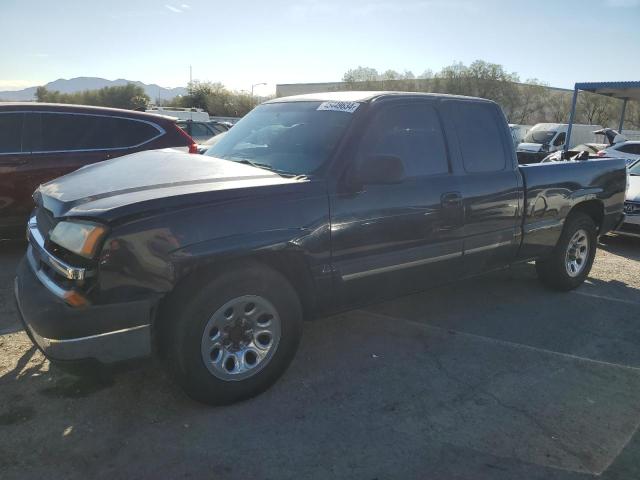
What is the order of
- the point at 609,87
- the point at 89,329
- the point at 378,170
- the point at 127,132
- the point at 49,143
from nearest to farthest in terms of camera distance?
the point at 89,329, the point at 378,170, the point at 49,143, the point at 127,132, the point at 609,87

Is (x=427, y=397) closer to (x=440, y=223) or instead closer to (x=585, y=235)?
(x=440, y=223)

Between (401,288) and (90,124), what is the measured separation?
464 centimetres

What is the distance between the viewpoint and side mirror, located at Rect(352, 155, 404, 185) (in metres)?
3.28

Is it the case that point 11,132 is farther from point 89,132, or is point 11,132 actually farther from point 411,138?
point 411,138

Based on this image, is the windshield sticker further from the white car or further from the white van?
the white van

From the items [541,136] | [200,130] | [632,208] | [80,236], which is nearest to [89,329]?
[80,236]

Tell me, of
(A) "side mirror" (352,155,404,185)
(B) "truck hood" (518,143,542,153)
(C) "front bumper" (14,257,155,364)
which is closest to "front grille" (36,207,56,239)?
(C) "front bumper" (14,257,155,364)

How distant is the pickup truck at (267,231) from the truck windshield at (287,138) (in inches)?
0.6

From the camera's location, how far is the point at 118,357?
8.65 feet

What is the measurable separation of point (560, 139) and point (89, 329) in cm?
2552

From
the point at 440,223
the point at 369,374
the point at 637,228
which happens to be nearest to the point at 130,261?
the point at 369,374

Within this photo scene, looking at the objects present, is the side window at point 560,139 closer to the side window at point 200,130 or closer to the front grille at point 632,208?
the side window at point 200,130

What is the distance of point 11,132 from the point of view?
5.80 metres

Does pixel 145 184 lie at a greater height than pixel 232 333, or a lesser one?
greater
